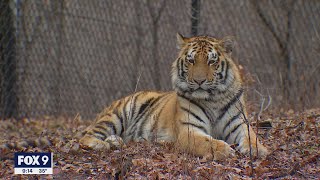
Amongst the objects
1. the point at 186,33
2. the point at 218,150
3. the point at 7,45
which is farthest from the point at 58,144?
the point at 186,33

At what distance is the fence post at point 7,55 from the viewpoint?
8.19 m

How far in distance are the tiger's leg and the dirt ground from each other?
0.09m

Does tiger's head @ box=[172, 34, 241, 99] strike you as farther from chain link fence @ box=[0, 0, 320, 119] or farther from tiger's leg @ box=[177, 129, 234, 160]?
chain link fence @ box=[0, 0, 320, 119]

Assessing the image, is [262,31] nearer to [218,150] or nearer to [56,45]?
[56,45]

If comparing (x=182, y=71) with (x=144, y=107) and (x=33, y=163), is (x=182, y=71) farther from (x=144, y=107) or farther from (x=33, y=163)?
(x=33, y=163)

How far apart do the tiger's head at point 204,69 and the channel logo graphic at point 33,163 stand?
1566 mm

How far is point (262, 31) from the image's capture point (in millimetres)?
10914

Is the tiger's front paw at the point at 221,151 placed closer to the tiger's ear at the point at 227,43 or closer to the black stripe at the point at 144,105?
the tiger's ear at the point at 227,43

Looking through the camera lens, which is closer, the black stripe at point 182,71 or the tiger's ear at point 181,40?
the black stripe at point 182,71

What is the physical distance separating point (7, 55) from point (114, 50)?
1927mm

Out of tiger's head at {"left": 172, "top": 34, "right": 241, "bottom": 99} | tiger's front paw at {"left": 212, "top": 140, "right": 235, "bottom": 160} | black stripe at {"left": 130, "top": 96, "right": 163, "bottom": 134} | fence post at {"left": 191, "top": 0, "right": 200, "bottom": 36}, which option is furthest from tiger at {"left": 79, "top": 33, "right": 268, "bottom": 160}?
Answer: fence post at {"left": 191, "top": 0, "right": 200, "bottom": 36}

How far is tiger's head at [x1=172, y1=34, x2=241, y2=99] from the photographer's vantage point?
5648 millimetres

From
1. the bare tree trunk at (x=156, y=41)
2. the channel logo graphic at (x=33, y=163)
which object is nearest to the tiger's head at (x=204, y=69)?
the channel logo graphic at (x=33, y=163)

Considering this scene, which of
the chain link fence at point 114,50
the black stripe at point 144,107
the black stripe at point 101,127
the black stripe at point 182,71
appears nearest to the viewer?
the black stripe at point 182,71
